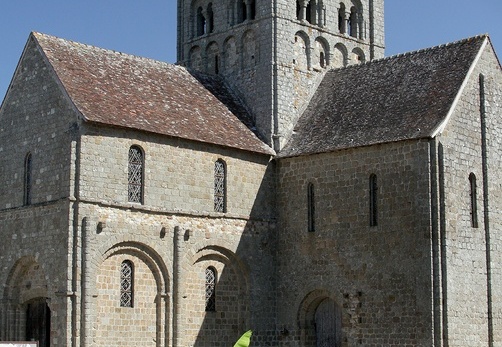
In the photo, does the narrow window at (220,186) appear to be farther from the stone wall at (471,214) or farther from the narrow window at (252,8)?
the stone wall at (471,214)

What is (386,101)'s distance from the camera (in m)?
37.2

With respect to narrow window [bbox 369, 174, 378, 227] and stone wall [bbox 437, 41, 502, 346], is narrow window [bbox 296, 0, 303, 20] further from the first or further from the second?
narrow window [bbox 369, 174, 378, 227]

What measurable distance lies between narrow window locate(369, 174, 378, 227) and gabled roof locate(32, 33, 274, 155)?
456 cm

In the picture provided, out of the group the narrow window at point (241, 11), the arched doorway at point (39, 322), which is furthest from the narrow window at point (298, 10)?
the arched doorway at point (39, 322)

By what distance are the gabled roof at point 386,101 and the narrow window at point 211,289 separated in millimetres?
5193

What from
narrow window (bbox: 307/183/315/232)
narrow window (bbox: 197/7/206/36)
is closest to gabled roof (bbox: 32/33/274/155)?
narrow window (bbox: 307/183/315/232)

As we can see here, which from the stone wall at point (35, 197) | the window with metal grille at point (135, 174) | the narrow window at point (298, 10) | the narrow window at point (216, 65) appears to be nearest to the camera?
the stone wall at point (35, 197)

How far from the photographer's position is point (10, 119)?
36156 mm

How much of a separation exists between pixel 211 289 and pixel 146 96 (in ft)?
23.4

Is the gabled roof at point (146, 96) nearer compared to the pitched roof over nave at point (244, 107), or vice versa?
the gabled roof at point (146, 96)

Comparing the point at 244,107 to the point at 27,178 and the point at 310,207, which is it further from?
the point at 27,178

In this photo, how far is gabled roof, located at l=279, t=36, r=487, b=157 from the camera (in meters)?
35.2

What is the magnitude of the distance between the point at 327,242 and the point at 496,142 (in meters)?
6.92

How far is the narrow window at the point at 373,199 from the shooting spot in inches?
1385
